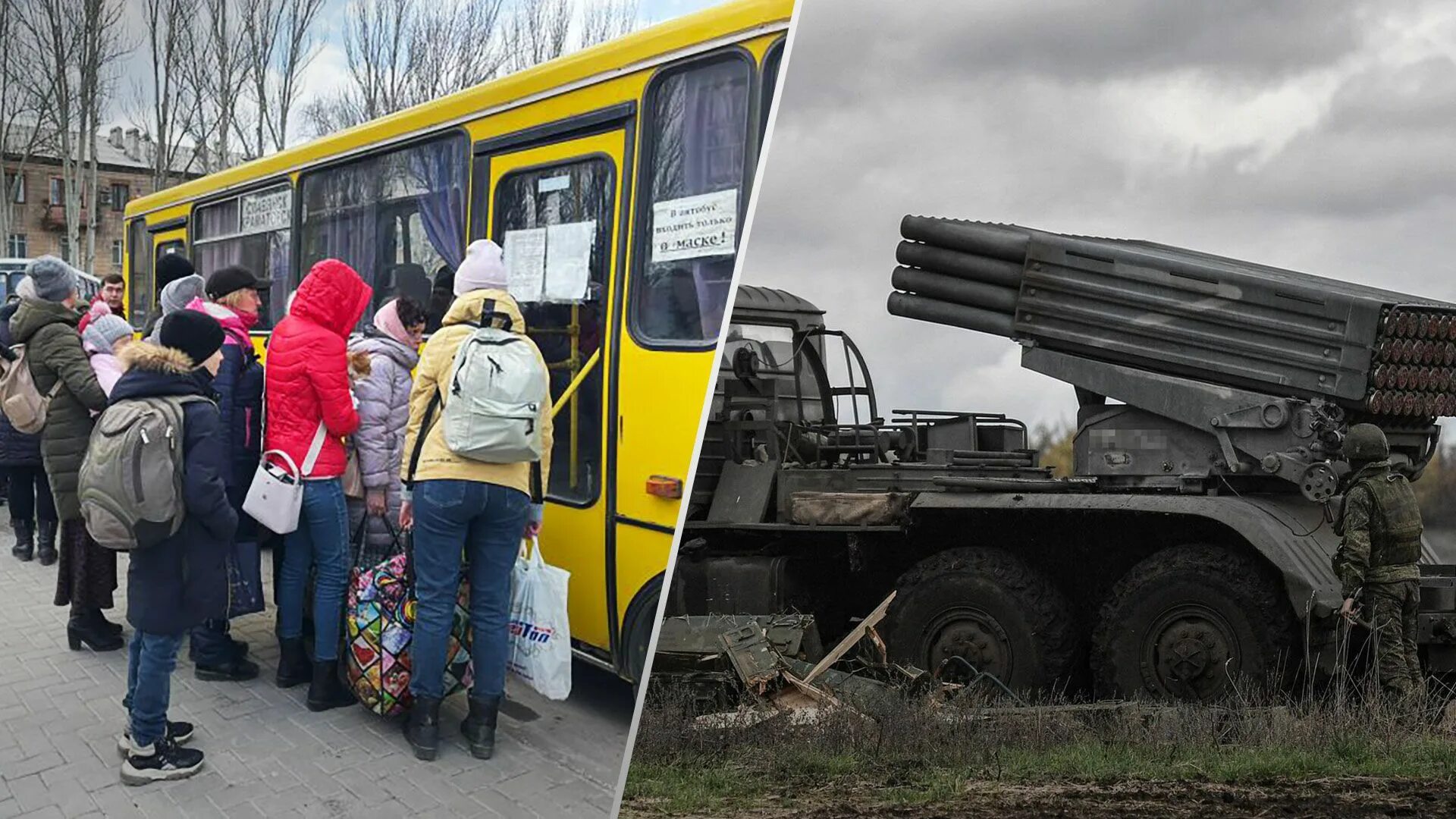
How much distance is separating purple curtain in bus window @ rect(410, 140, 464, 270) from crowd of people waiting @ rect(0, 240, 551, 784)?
2.77ft

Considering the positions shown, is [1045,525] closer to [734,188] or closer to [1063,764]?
[1063,764]

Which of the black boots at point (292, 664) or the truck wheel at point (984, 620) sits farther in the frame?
the truck wheel at point (984, 620)

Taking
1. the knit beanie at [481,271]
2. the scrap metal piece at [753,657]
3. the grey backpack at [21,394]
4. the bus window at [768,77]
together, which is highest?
the bus window at [768,77]

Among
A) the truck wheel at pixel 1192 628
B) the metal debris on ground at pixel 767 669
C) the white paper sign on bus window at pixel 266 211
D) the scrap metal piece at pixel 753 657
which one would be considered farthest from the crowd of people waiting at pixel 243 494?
the truck wheel at pixel 1192 628

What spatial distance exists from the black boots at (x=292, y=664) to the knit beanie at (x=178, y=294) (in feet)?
1.78

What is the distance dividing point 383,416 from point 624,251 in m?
0.56

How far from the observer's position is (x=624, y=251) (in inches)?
84.3

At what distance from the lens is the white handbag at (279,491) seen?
175 cm

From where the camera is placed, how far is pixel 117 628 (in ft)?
5.22

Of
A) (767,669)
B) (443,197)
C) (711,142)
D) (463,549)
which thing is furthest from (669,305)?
(767,669)

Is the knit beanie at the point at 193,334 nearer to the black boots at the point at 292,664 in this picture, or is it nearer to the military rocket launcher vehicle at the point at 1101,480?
the black boots at the point at 292,664

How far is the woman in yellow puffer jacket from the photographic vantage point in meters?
1.88

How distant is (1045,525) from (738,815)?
2027mm

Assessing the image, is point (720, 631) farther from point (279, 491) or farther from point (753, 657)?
point (279, 491)
